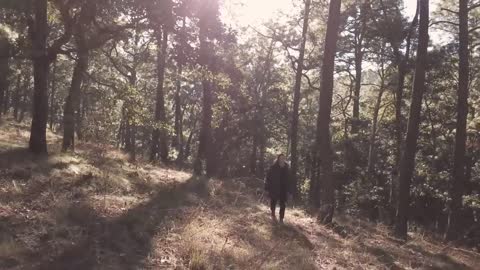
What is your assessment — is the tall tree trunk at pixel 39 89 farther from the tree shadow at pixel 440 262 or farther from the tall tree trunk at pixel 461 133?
the tall tree trunk at pixel 461 133

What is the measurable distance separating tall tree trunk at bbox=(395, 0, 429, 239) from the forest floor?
0.89m

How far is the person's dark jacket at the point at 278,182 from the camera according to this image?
12.0m

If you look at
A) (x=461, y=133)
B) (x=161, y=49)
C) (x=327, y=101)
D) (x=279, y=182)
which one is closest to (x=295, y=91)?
(x=161, y=49)

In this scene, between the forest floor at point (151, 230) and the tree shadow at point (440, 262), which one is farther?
the tree shadow at point (440, 262)

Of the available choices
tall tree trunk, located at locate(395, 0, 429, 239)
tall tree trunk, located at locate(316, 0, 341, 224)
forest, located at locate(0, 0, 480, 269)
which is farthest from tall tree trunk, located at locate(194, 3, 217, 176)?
tall tree trunk, located at locate(395, 0, 429, 239)

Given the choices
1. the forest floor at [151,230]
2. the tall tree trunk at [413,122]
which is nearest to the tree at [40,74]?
the forest floor at [151,230]

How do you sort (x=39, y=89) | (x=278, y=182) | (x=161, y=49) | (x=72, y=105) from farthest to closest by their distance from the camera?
1. (x=161, y=49)
2. (x=72, y=105)
3. (x=39, y=89)
4. (x=278, y=182)

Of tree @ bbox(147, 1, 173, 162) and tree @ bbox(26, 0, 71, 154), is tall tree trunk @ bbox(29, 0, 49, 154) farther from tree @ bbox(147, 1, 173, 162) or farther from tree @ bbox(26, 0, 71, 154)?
tree @ bbox(147, 1, 173, 162)

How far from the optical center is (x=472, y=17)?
987 inches

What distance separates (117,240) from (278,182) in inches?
193

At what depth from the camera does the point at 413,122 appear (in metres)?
14.6

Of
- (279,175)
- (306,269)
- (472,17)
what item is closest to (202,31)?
(279,175)

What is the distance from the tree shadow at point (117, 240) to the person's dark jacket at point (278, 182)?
2.35 m

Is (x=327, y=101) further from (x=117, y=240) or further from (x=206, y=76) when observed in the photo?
(x=117, y=240)
